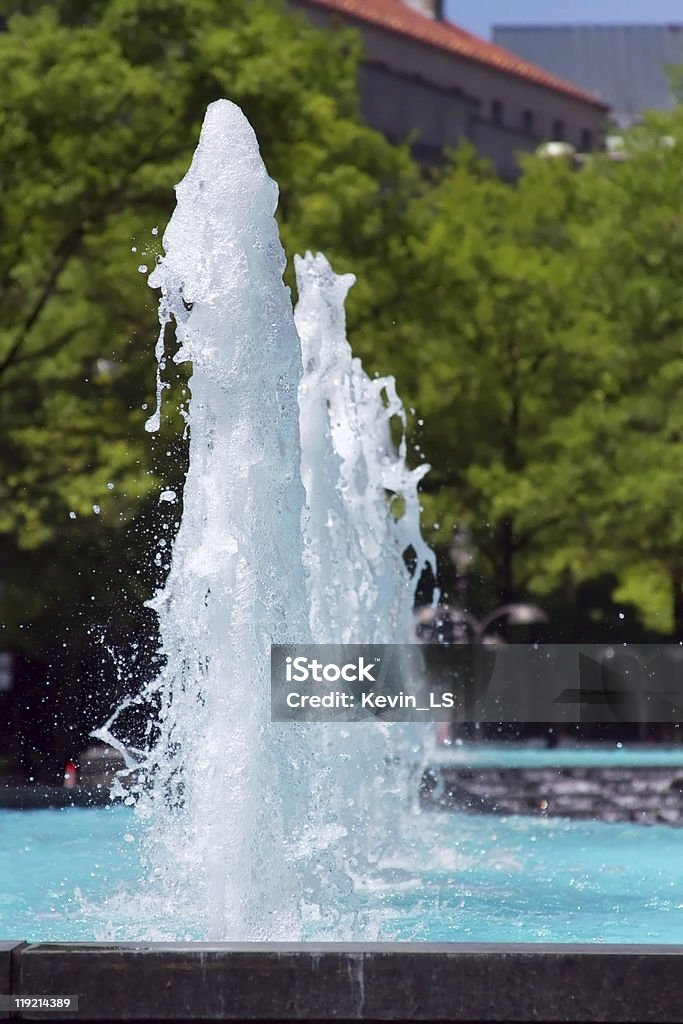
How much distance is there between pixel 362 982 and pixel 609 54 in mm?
62142

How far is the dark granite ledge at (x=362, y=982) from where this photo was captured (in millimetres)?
6039

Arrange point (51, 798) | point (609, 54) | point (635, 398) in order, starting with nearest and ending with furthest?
point (51, 798) → point (635, 398) → point (609, 54)

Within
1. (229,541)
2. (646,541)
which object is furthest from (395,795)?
(646,541)

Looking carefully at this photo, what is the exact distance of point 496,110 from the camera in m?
69.5

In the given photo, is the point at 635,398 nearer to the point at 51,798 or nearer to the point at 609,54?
the point at 51,798

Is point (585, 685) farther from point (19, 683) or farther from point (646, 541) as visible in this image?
point (19, 683)

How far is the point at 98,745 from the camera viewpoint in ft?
73.5

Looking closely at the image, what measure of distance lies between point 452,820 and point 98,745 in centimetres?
753

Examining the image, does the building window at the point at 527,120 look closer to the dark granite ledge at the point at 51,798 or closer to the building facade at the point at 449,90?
the building facade at the point at 449,90

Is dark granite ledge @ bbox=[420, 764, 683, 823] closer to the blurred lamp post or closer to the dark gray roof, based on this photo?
the blurred lamp post

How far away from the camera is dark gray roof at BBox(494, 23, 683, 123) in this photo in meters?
60.3

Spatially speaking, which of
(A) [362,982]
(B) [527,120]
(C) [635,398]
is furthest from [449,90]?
(A) [362,982]

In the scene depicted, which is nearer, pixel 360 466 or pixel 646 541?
pixel 360 466

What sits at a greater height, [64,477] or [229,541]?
[64,477]
